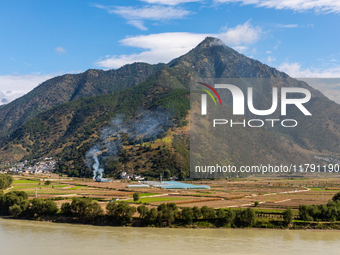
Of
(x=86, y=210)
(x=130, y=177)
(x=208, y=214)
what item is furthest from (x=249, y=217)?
(x=130, y=177)

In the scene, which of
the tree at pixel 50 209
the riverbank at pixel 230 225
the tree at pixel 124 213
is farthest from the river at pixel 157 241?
the tree at pixel 50 209

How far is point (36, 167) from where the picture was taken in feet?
470

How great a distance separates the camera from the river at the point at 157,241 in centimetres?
3344

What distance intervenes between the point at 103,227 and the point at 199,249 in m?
14.5

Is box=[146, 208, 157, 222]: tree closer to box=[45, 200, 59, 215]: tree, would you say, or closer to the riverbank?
the riverbank

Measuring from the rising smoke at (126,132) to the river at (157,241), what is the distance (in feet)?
236

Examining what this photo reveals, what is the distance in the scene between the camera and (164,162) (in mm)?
110875

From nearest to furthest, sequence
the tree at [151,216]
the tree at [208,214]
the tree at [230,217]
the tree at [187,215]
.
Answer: the tree at [230,217], the tree at [187,215], the tree at [151,216], the tree at [208,214]

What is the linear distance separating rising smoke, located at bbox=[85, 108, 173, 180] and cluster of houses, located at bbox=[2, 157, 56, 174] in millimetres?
17901

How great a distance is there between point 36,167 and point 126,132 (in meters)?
38.6

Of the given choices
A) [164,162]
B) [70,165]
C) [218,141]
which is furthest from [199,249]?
[70,165]

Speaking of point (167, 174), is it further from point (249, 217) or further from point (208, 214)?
point (249, 217)

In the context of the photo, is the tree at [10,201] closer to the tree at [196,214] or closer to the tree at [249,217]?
the tree at [196,214]

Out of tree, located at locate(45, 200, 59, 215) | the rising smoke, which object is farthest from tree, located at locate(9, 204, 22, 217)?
the rising smoke
